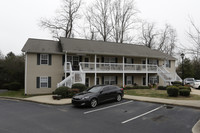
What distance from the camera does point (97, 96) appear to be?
10031 millimetres

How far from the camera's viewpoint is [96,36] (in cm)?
3600

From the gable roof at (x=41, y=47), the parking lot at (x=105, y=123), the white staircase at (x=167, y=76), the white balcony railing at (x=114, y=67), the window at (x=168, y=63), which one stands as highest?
the gable roof at (x=41, y=47)

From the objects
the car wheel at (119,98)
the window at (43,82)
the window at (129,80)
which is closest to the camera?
the car wheel at (119,98)

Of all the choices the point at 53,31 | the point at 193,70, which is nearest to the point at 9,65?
the point at 53,31

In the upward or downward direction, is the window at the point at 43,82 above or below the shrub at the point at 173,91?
above

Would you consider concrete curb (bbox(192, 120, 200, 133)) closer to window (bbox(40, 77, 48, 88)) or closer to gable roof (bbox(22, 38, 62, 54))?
gable roof (bbox(22, 38, 62, 54))

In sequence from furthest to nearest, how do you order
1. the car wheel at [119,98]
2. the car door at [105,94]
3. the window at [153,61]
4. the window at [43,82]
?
the window at [153,61] → the window at [43,82] → the car wheel at [119,98] → the car door at [105,94]

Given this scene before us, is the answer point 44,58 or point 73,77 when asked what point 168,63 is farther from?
point 44,58

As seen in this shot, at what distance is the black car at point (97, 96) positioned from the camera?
9.50m

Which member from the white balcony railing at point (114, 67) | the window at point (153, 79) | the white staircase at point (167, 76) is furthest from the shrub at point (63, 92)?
the window at point (153, 79)

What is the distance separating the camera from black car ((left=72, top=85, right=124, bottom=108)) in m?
9.50

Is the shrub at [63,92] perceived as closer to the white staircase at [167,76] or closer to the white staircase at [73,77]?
the white staircase at [73,77]

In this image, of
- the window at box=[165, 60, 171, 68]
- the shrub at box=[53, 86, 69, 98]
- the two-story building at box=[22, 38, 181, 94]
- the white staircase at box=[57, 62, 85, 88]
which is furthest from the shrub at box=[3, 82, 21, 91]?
the window at box=[165, 60, 171, 68]

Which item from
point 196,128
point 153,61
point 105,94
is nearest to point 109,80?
point 153,61
